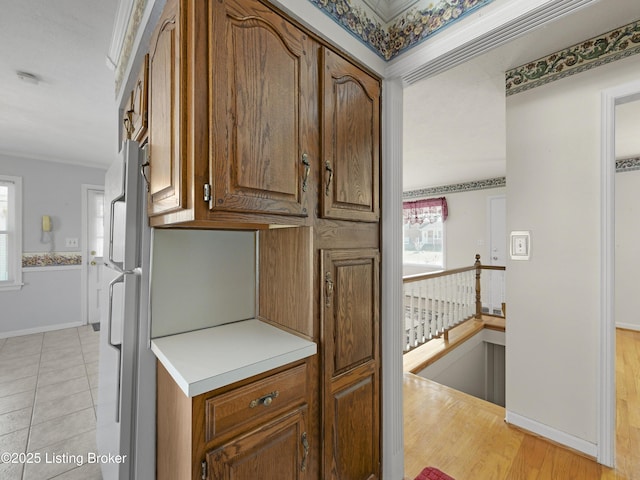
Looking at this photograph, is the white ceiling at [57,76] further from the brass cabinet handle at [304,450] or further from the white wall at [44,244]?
the brass cabinet handle at [304,450]

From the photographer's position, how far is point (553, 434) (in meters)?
1.87

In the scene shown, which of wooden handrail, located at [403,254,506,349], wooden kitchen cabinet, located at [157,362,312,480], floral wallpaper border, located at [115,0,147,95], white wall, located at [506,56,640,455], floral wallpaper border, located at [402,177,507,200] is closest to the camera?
wooden kitchen cabinet, located at [157,362,312,480]

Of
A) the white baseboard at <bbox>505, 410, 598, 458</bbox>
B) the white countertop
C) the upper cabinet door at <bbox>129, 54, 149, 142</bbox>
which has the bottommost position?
the white baseboard at <bbox>505, 410, 598, 458</bbox>

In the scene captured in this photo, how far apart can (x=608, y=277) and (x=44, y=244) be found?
583cm

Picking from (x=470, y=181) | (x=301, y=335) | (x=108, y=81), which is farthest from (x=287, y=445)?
(x=470, y=181)

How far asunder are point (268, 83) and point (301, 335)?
0.96 metres

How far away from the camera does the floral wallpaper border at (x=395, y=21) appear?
1237 mm

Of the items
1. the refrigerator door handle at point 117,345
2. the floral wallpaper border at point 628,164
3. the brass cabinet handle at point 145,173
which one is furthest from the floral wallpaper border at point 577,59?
the floral wallpaper border at point 628,164

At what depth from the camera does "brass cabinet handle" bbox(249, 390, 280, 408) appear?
0.97m

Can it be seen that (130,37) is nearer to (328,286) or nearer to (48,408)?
(328,286)

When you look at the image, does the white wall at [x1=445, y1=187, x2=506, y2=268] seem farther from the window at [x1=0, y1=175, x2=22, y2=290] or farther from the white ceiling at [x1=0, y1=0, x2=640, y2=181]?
the window at [x1=0, y1=175, x2=22, y2=290]

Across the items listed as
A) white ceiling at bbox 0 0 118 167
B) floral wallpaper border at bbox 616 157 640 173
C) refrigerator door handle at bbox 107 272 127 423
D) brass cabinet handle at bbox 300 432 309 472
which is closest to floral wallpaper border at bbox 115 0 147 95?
white ceiling at bbox 0 0 118 167

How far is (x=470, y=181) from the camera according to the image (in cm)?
583

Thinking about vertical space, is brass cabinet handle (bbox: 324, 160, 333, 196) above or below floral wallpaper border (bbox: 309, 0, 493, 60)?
below
